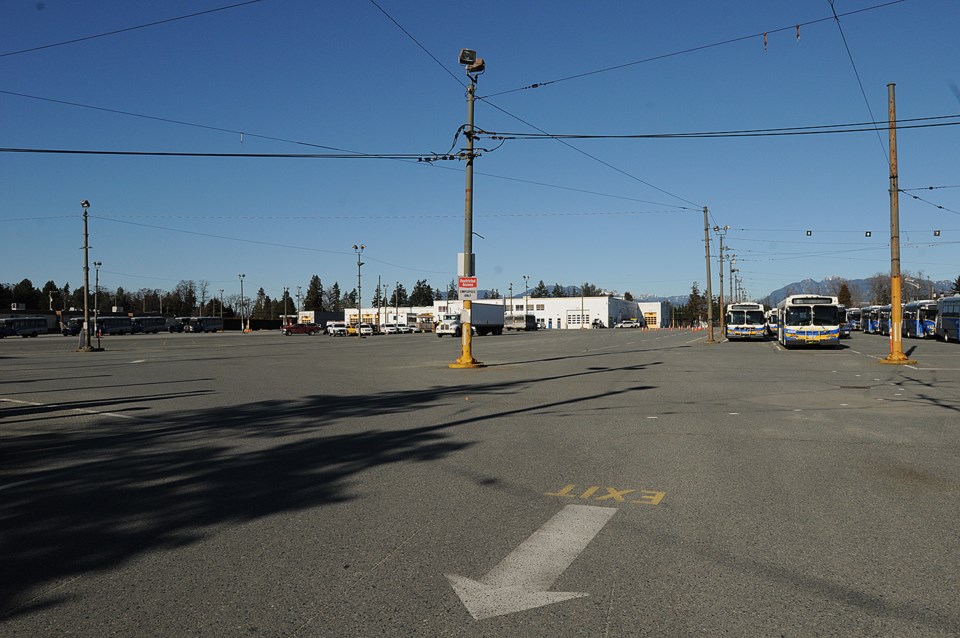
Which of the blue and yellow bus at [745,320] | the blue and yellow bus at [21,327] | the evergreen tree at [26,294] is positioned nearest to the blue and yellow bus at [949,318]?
the blue and yellow bus at [745,320]

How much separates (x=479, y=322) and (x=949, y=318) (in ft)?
149

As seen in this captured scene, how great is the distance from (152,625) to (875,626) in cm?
380

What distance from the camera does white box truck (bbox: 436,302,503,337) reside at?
7462 cm

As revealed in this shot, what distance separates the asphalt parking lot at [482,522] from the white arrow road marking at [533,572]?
0.02 metres

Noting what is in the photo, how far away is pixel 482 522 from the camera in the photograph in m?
5.71

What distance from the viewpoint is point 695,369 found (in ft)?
77.3

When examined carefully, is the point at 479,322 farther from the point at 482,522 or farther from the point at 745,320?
the point at 482,522

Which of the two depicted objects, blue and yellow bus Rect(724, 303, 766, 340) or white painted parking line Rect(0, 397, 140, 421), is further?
blue and yellow bus Rect(724, 303, 766, 340)

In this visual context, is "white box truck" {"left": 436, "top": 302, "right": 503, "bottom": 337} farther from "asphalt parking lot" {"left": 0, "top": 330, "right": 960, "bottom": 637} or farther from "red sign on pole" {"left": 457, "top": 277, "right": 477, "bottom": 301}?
"asphalt parking lot" {"left": 0, "top": 330, "right": 960, "bottom": 637}

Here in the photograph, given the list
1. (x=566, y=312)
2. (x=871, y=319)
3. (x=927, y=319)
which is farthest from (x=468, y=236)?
(x=566, y=312)

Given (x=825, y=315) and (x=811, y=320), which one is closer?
(x=825, y=315)

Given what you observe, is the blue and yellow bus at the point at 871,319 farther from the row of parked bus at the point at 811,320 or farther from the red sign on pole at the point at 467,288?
the red sign on pole at the point at 467,288

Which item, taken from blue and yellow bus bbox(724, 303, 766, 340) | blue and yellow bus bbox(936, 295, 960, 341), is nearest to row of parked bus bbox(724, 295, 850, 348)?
blue and yellow bus bbox(936, 295, 960, 341)

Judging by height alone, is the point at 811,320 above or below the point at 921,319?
above
